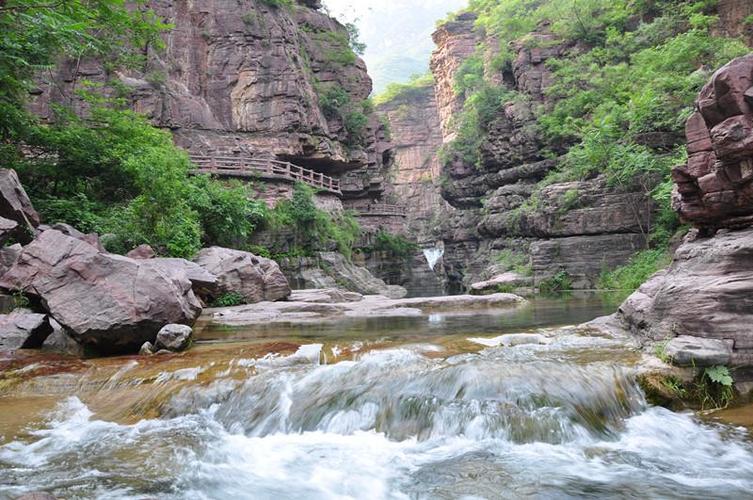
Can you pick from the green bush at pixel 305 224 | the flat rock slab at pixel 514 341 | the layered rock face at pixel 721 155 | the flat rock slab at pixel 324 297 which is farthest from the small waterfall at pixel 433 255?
the flat rock slab at pixel 514 341

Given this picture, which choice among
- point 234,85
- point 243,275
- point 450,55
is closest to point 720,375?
point 243,275

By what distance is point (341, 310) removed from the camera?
13.1m

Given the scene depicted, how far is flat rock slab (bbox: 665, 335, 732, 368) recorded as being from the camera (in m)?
5.45

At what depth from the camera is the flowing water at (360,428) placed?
4.01 m

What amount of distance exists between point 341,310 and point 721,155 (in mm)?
9066

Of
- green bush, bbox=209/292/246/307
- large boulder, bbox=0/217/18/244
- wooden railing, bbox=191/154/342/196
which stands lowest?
green bush, bbox=209/292/246/307

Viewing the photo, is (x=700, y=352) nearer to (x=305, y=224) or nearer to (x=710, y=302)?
(x=710, y=302)

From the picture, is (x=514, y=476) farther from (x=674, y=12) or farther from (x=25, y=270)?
(x=674, y=12)

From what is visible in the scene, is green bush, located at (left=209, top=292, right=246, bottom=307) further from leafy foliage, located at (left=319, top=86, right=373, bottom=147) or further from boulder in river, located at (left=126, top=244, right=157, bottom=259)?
leafy foliage, located at (left=319, top=86, right=373, bottom=147)

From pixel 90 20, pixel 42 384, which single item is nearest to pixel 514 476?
pixel 42 384

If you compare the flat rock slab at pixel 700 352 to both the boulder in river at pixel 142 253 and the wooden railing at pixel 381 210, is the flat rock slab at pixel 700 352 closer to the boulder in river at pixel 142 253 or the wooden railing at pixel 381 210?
the boulder in river at pixel 142 253

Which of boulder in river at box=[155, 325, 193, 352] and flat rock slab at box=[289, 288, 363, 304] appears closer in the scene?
boulder in river at box=[155, 325, 193, 352]

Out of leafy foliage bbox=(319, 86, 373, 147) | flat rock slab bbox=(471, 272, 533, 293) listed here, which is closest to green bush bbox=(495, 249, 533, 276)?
flat rock slab bbox=(471, 272, 533, 293)

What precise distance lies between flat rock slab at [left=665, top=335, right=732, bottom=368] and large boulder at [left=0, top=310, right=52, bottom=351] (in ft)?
29.6
